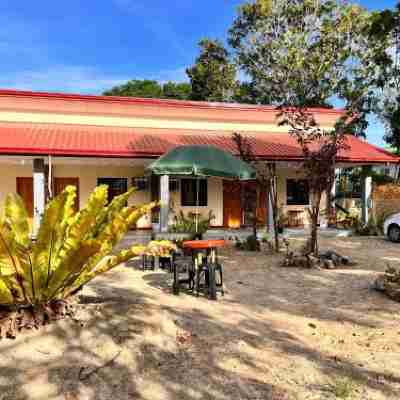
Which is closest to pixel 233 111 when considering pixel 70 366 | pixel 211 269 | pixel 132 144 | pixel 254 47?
pixel 132 144

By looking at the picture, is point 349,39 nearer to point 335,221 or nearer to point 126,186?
point 335,221

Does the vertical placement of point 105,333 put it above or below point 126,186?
below

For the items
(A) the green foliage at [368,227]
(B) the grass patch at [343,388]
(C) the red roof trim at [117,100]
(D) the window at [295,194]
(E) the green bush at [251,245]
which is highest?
(C) the red roof trim at [117,100]

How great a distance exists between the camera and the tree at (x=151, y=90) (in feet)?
137

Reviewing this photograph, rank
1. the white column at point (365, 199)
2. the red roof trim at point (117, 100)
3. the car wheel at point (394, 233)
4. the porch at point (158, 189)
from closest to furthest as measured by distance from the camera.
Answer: the car wheel at point (394, 233)
the porch at point (158, 189)
the red roof trim at point (117, 100)
the white column at point (365, 199)

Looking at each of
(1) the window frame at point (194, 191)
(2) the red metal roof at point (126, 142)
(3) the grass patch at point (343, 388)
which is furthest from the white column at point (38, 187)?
(3) the grass patch at point (343, 388)

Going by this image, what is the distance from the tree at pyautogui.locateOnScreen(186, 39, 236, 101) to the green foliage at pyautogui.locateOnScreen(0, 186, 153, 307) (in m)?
30.8

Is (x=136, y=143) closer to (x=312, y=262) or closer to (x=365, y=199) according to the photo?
(x=312, y=262)

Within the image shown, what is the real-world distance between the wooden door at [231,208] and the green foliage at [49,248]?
1188 centimetres

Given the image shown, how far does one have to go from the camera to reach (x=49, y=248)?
3717 mm

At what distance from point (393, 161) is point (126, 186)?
34.5 feet

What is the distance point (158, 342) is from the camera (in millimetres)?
3854

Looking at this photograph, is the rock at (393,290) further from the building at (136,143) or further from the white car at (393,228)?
the white car at (393,228)

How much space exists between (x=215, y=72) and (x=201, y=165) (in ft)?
87.0
